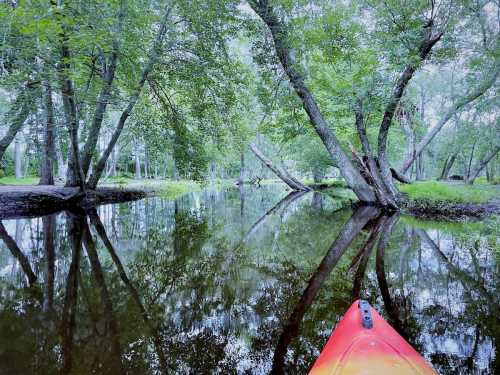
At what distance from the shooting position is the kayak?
Result: 4.85 ft

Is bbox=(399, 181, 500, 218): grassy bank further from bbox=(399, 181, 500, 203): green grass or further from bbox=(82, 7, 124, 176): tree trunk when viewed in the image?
bbox=(82, 7, 124, 176): tree trunk

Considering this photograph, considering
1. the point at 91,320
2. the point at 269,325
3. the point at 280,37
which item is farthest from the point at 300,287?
the point at 280,37

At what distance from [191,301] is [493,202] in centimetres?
1039

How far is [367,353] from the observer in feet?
5.30

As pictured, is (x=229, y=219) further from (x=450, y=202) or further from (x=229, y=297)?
(x=450, y=202)

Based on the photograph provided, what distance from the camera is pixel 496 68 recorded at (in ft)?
31.1

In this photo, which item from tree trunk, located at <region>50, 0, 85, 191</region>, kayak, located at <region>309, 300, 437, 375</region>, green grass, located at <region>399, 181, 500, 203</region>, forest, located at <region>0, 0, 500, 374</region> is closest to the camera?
kayak, located at <region>309, 300, 437, 375</region>

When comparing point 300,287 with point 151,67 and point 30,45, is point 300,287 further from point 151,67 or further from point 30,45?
point 151,67

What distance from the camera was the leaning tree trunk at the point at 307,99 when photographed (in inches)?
343

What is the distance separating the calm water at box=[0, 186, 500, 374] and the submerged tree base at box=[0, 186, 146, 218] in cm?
419

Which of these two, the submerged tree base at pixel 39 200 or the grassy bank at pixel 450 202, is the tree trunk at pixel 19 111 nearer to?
the submerged tree base at pixel 39 200

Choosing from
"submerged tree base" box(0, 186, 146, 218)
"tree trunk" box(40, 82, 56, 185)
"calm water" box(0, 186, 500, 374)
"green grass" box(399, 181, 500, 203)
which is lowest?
"calm water" box(0, 186, 500, 374)

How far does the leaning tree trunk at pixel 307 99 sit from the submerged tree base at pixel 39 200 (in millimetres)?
9698

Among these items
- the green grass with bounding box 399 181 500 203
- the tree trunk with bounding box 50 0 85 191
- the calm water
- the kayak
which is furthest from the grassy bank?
the tree trunk with bounding box 50 0 85 191
